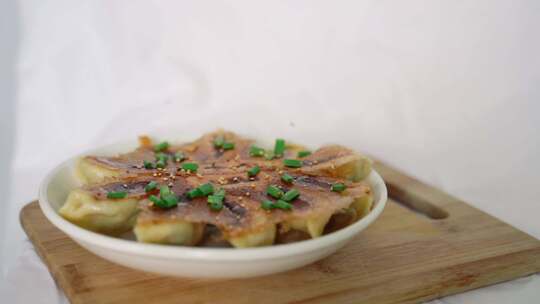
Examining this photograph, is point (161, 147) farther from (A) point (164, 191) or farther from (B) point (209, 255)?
(B) point (209, 255)

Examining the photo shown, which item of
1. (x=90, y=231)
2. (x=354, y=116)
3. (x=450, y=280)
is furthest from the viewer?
(x=354, y=116)

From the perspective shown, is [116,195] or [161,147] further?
[161,147]

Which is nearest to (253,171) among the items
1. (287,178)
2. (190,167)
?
(287,178)

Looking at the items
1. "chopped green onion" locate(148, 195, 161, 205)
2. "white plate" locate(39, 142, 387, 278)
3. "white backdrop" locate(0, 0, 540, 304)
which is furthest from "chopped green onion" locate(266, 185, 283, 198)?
"white backdrop" locate(0, 0, 540, 304)

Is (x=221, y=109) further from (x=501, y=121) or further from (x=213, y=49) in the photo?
(x=501, y=121)

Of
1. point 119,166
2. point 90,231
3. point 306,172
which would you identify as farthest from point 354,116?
point 90,231

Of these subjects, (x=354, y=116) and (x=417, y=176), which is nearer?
(x=417, y=176)

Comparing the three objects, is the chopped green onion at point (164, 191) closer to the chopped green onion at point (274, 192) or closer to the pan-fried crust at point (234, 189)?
the pan-fried crust at point (234, 189)
